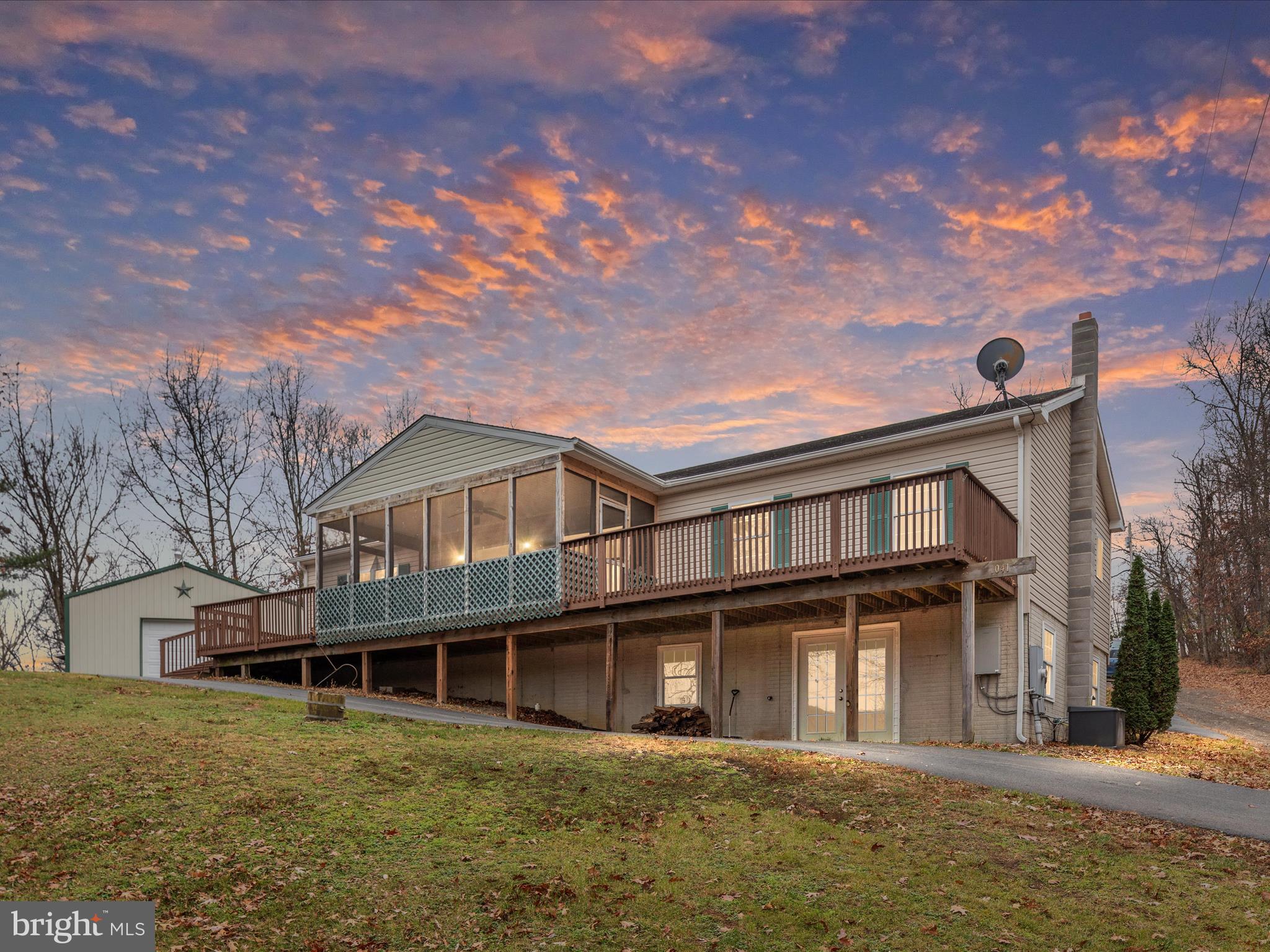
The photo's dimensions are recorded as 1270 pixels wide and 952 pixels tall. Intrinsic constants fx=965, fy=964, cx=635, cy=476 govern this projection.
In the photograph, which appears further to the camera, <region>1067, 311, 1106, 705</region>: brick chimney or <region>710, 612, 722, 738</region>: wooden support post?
<region>1067, 311, 1106, 705</region>: brick chimney

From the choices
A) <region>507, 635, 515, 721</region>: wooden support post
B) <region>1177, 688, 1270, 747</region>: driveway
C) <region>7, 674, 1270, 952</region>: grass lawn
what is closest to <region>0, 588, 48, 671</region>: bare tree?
<region>507, 635, 515, 721</region>: wooden support post

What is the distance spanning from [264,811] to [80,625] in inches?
911

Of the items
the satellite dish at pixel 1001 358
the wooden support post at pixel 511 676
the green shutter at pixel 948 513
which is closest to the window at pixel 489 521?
the wooden support post at pixel 511 676

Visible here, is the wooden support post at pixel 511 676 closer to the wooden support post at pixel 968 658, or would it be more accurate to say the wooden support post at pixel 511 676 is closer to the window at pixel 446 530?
the window at pixel 446 530

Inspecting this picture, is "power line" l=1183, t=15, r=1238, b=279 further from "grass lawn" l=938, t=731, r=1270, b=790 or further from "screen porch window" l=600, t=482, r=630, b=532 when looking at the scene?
"screen porch window" l=600, t=482, r=630, b=532

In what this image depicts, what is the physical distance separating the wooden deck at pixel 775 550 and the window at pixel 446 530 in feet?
5.22

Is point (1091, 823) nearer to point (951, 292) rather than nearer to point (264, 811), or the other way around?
point (264, 811)

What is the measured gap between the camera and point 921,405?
89.6 feet

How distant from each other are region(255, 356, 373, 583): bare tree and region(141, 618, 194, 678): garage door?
935 centimetres

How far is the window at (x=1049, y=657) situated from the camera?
58.8 ft

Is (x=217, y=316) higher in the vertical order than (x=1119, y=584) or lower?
higher

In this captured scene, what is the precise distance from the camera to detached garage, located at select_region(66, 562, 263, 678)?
93.2 ft

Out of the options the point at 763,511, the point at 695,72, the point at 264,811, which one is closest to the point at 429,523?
the point at 763,511

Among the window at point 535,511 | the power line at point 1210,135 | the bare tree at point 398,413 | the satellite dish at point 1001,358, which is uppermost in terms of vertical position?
the power line at point 1210,135
